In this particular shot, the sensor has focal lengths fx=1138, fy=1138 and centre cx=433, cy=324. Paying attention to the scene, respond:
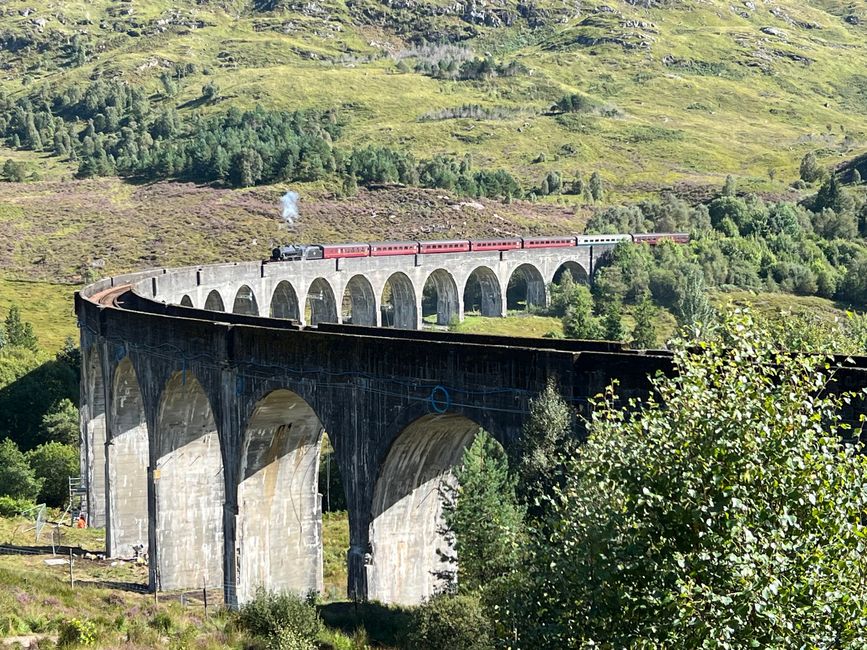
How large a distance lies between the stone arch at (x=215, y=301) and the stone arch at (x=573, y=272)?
38200 millimetres

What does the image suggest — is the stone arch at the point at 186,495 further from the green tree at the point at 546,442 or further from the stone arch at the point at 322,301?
A: the stone arch at the point at 322,301

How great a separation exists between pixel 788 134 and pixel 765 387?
192 meters

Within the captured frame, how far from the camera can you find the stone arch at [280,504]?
30.8 m

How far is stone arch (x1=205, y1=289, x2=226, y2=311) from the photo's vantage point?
70312 millimetres

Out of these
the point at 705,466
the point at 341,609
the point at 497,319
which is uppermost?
the point at 705,466

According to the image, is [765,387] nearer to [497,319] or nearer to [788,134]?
[497,319]

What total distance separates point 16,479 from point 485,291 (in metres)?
54.7

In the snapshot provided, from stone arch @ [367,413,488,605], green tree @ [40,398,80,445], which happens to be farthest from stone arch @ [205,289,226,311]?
stone arch @ [367,413,488,605]

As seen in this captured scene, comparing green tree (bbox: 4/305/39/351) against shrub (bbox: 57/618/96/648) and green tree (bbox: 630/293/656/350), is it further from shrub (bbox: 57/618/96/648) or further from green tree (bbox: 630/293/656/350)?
shrub (bbox: 57/618/96/648)

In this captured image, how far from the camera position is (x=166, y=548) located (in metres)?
36.0

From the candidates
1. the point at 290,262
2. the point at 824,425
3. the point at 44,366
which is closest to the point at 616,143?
the point at 290,262

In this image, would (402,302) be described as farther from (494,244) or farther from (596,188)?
(596,188)

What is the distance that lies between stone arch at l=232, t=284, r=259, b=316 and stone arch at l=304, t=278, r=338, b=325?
7.16 m

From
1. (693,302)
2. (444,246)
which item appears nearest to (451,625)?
(693,302)
